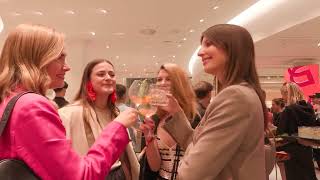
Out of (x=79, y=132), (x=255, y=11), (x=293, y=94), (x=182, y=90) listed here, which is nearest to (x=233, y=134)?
(x=79, y=132)

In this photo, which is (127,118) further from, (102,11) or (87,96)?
(102,11)

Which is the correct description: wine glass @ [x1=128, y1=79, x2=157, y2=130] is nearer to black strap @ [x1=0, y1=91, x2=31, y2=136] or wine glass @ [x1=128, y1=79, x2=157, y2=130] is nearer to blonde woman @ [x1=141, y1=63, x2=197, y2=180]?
blonde woman @ [x1=141, y1=63, x2=197, y2=180]

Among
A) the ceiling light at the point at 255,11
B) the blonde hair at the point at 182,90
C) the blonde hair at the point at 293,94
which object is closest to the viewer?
the blonde hair at the point at 182,90

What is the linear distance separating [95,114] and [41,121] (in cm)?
127

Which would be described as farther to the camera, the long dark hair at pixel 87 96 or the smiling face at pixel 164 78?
the smiling face at pixel 164 78

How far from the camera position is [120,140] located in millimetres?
1301

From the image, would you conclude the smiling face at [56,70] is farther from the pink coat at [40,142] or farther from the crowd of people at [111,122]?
the pink coat at [40,142]

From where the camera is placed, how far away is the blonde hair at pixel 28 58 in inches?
46.1

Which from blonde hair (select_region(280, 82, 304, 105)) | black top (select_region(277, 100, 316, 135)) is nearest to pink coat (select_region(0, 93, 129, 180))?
black top (select_region(277, 100, 316, 135))

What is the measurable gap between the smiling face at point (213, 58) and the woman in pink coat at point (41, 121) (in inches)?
14.8

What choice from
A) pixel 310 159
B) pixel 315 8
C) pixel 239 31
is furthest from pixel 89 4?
pixel 239 31

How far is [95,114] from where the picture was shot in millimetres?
2318

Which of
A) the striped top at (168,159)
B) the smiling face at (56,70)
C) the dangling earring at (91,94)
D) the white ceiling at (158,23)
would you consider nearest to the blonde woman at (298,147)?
the white ceiling at (158,23)

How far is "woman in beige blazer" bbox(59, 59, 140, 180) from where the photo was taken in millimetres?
2176
